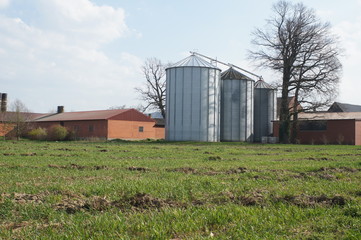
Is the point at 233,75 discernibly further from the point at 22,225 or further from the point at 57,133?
the point at 22,225

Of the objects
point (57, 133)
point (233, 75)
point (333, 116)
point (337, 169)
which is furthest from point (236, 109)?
point (337, 169)

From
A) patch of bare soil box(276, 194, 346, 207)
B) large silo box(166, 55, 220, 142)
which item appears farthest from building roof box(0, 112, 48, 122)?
patch of bare soil box(276, 194, 346, 207)

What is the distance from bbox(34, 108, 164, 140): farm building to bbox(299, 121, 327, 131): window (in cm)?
2363

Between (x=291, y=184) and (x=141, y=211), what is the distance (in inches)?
173

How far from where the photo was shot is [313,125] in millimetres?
Answer: 48750

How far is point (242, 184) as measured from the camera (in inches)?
363

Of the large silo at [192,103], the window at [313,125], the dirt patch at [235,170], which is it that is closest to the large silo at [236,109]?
the large silo at [192,103]

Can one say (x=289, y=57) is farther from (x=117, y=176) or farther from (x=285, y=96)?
(x=117, y=176)

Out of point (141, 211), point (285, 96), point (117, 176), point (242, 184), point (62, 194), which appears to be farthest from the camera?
point (285, 96)

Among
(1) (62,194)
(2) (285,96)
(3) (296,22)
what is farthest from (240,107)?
(1) (62,194)

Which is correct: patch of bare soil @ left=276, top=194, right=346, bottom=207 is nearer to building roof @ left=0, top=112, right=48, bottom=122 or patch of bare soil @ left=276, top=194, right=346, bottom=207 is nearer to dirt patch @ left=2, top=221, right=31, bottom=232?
dirt patch @ left=2, top=221, right=31, bottom=232

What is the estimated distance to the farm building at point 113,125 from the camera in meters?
55.3

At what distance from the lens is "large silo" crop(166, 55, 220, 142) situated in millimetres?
45062

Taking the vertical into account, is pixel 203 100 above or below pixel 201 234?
above
